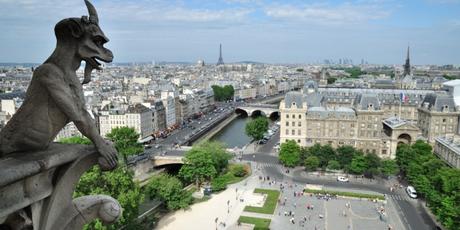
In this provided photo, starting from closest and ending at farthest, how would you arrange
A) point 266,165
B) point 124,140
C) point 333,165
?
point 124,140
point 333,165
point 266,165

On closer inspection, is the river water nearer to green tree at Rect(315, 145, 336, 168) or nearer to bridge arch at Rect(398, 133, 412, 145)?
green tree at Rect(315, 145, 336, 168)

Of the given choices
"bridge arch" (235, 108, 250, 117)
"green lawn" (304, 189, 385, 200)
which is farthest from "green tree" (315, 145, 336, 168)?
"bridge arch" (235, 108, 250, 117)

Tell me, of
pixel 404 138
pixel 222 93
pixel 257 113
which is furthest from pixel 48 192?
pixel 222 93

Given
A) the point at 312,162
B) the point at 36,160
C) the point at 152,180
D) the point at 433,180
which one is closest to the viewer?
the point at 36,160

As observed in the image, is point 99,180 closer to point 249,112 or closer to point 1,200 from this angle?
point 1,200

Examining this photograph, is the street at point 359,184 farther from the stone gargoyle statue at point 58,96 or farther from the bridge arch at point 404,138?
the stone gargoyle statue at point 58,96

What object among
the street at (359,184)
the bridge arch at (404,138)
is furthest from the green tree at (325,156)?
the bridge arch at (404,138)

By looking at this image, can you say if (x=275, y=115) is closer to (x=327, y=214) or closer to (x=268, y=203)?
(x=268, y=203)

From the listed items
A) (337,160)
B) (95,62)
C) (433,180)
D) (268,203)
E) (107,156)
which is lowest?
(268,203)
